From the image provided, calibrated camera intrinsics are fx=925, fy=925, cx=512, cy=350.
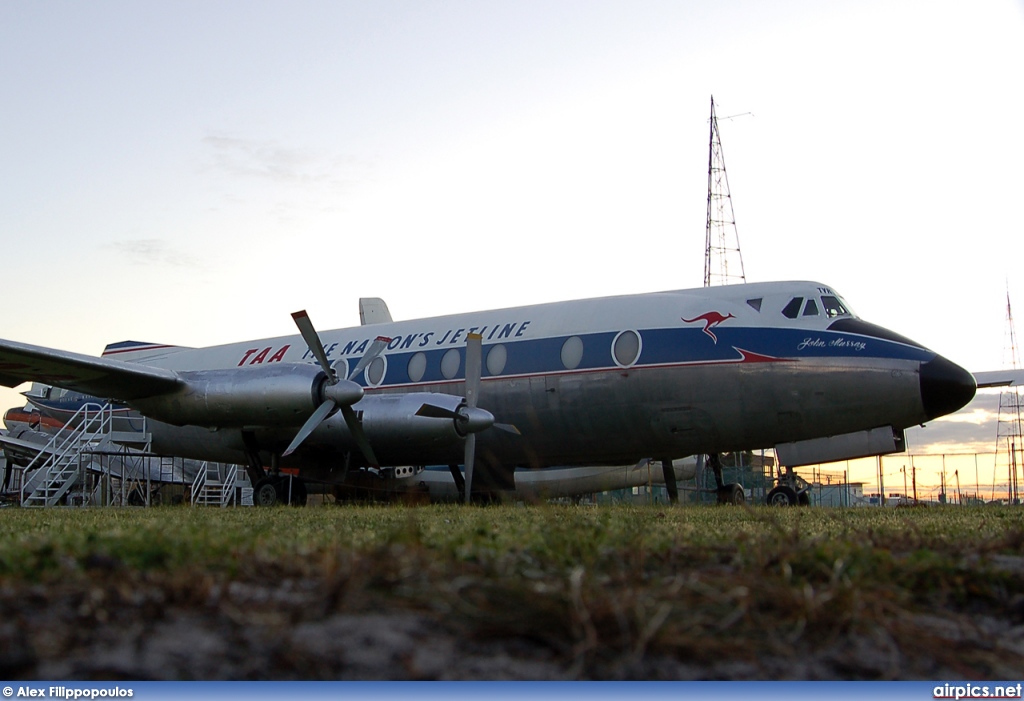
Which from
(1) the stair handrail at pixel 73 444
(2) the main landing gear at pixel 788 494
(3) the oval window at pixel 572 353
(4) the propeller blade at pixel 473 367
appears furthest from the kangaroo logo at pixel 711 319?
(1) the stair handrail at pixel 73 444

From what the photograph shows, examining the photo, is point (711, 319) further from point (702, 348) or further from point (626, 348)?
point (626, 348)

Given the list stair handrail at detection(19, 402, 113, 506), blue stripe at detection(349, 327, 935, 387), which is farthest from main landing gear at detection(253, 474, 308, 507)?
stair handrail at detection(19, 402, 113, 506)

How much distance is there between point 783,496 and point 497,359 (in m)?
5.73

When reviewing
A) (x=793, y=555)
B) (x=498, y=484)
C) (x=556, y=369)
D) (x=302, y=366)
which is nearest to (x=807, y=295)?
(x=556, y=369)

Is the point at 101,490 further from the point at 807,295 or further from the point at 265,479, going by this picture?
the point at 807,295

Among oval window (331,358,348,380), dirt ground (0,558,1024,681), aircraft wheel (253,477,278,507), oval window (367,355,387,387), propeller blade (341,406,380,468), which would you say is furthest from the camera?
oval window (331,358,348,380)

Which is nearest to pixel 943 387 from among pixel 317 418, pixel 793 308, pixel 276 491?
pixel 793 308

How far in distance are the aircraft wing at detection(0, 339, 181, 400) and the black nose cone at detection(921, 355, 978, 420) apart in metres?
12.6

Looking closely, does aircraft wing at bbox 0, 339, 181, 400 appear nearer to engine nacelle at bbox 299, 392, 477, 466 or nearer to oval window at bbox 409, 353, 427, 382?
engine nacelle at bbox 299, 392, 477, 466

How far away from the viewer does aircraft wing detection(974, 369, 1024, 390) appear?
68.2 feet

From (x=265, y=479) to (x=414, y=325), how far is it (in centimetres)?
449

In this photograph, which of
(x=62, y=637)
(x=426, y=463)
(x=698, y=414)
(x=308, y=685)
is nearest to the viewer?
(x=308, y=685)

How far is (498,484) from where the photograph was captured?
18766 mm

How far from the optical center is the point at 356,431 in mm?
15680
